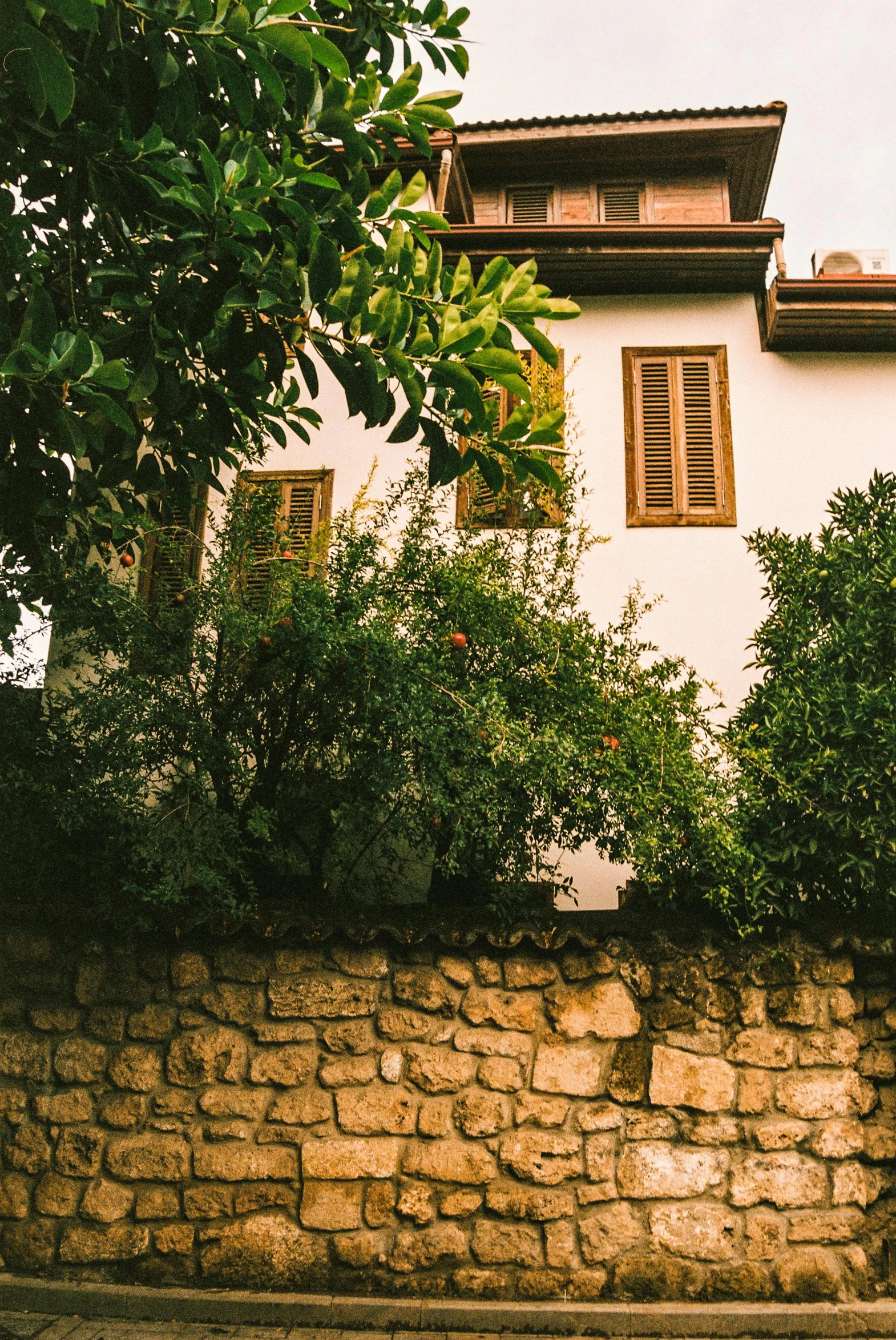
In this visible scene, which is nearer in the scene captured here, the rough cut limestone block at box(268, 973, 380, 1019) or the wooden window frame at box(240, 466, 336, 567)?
the rough cut limestone block at box(268, 973, 380, 1019)

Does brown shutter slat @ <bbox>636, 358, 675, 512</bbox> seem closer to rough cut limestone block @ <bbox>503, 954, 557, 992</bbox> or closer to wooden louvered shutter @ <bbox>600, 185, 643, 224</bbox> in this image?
wooden louvered shutter @ <bbox>600, 185, 643, 224</bbox>

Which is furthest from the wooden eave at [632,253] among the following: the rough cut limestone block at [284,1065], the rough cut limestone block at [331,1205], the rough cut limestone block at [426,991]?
the rough cut limestone block at [331,1205]

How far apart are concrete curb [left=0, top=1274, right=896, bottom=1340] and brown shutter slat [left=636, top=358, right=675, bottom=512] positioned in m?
5.10

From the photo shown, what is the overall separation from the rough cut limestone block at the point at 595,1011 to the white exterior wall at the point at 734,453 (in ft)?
8.29

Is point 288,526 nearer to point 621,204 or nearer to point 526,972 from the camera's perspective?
point 526,972

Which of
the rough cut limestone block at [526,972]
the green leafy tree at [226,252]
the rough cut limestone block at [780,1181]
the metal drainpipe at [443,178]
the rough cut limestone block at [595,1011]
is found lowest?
the rough cut limestone block at [780,1181]

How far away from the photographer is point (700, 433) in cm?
746

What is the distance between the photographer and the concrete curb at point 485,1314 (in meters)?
4.62

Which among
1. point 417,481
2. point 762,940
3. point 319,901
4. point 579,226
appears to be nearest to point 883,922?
point 762,940

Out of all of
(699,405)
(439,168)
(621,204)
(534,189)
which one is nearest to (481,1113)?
(699,405)

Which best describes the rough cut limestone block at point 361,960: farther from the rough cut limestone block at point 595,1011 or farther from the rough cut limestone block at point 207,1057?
the rough cut limestone block at point 595,1011

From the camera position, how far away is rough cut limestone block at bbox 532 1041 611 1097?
497 cm

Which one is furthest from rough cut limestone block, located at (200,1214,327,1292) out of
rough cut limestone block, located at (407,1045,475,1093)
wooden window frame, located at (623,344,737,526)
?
wooden window frame, located at (623,344,737,526)

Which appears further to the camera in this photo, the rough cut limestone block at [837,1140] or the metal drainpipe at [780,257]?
the metal drainpipe at [780,257]
